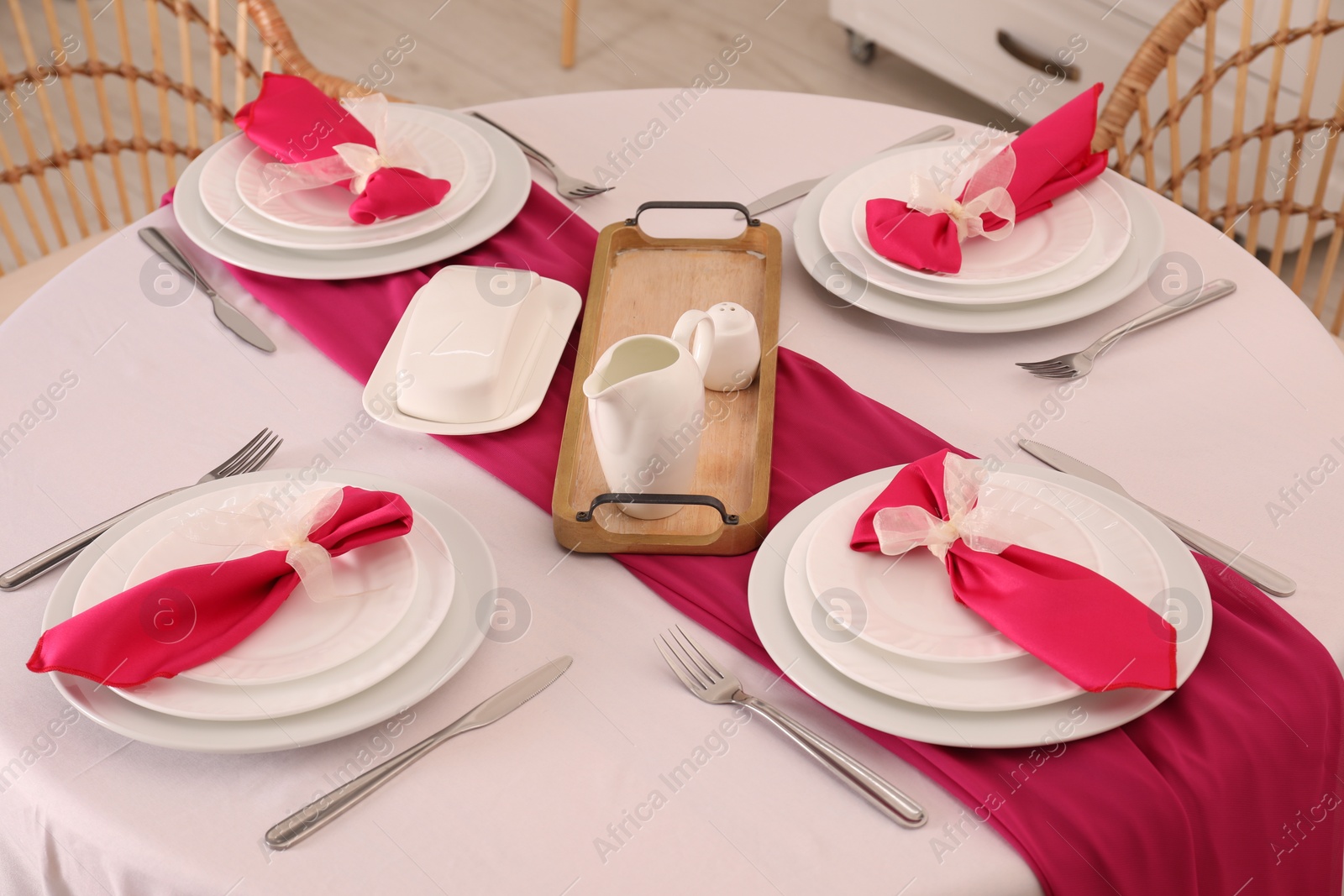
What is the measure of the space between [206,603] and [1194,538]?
2.47ft

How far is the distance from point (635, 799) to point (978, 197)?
2.36 ft

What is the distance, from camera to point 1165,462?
1000mm

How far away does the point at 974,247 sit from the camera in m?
1.22

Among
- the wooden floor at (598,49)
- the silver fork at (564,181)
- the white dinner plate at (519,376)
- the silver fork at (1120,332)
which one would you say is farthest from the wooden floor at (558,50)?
the white dinner plate at (519,376)

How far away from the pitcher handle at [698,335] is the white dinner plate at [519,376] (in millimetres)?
181

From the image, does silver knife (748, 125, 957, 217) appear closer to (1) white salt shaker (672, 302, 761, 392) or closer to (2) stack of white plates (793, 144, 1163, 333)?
(2) stack of white plates (793, 144, 1163, 333)

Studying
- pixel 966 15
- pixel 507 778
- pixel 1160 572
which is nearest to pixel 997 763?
pixel 1160 572

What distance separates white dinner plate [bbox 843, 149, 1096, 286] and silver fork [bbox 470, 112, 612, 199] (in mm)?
283

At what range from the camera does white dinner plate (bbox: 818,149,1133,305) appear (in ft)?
3.76

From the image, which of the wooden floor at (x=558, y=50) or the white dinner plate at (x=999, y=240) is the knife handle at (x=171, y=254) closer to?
the white dinner plate at (x=999, y=240)

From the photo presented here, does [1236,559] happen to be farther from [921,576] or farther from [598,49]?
[598,49]

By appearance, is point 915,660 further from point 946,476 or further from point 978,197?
point 978,197

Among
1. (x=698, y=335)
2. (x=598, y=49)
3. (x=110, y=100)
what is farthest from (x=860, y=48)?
(x=698, y=335)

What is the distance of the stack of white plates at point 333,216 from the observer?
4.01ft
